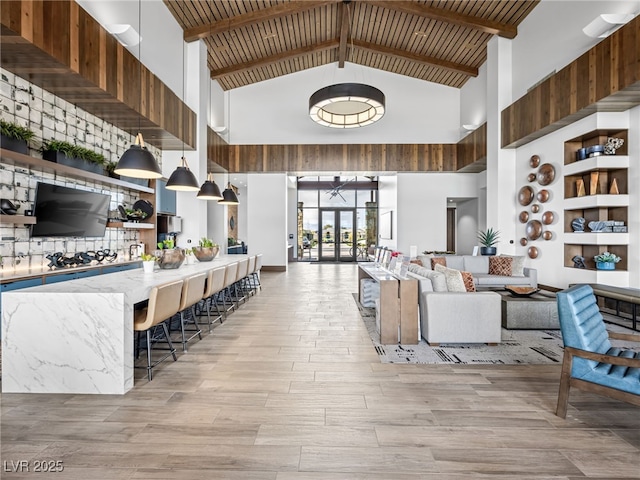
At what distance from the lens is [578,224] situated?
239 inches

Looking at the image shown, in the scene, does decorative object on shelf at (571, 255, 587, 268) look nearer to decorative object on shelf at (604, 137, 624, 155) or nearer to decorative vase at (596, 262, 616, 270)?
decorative vase at (596, 262, 616, 270)

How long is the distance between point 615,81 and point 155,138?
7409 millimetres

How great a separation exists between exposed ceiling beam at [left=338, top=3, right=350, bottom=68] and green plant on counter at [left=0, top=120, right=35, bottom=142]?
6.30m

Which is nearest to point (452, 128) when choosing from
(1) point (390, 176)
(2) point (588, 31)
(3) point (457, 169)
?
(3) point (457, 169)

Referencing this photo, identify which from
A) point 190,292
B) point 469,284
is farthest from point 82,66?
point 469,284

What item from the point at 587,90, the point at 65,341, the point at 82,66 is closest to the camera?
the point at 65,341

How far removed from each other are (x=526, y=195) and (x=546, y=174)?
0.69 meters

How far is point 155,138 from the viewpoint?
6727mm

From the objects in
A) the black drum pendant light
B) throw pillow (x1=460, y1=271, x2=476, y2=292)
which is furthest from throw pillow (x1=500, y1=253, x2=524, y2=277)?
the black drum pendant light

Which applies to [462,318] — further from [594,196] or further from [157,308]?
[594,196]

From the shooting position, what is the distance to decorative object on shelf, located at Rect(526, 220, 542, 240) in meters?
6.99

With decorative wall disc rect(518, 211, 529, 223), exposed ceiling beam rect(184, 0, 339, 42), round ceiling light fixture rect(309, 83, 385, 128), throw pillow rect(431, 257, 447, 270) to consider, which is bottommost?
throw pillow rect(431, 257, 447, 270)

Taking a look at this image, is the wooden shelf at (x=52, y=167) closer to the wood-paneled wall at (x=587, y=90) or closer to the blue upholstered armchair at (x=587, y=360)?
the blue upholstered armchair at (x=587, y=360)

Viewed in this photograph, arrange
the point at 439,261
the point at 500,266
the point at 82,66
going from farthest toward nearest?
the point at 439,261, the point at 500,266, the point at 82,66
